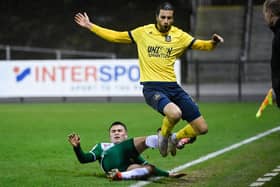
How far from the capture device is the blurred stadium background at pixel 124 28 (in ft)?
145

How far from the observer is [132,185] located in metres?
10.9

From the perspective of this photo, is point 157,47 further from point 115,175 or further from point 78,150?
point 115,175

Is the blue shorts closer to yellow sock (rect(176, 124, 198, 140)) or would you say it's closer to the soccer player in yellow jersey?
the soccer player in yellow jersey

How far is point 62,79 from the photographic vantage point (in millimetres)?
31297

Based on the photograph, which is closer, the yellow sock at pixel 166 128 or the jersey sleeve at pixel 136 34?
the yellow sock at pixel 166 128

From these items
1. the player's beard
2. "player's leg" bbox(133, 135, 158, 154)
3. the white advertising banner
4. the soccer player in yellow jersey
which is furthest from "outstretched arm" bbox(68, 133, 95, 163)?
the white advertising banner

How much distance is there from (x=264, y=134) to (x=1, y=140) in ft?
18.0

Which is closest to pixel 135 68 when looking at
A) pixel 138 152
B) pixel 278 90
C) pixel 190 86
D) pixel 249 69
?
pixel 190 86

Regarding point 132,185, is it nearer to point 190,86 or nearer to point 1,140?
point 1,140

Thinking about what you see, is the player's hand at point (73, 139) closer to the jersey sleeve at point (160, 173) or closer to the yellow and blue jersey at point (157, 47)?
the jersey sleeve at point (160, 173)

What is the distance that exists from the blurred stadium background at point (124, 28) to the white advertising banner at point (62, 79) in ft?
35.1

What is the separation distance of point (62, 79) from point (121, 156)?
1991 centimetres

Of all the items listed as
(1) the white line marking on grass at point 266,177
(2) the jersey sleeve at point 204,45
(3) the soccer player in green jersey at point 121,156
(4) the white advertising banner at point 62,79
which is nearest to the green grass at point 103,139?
(1) the white line marking on grass at point 266,177

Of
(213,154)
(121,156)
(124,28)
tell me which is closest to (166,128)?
(121,156)
